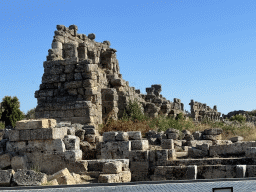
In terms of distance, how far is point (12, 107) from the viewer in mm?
24391

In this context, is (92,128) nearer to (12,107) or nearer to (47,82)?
(47,82)

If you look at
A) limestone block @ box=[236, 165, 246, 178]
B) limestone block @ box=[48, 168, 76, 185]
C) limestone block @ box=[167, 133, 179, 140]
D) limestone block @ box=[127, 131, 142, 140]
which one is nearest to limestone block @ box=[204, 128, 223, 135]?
limestone block @ box=[167, 133, 179, 140]

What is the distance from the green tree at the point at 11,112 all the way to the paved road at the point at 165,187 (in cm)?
1838

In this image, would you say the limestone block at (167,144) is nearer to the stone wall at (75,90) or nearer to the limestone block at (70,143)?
the limestone block at (70,143)

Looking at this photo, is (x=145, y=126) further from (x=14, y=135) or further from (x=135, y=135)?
(x=14, y=135)

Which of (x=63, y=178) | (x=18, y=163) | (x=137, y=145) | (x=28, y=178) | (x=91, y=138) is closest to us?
(x=28, y=178)

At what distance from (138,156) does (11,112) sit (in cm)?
1708

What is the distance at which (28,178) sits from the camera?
7402 millimetres

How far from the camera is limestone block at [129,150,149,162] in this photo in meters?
9.29

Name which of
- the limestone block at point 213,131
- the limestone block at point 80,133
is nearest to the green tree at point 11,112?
the limestone block at point 80,133

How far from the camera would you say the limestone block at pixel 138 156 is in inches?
366

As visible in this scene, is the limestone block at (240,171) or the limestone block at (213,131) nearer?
the limestone block at (240,171)

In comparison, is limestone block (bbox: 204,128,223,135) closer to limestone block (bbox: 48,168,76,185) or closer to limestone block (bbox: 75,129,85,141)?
limestone block (bbox: 75,129,85,141)

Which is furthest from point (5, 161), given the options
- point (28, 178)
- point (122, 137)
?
point (122, 137)
